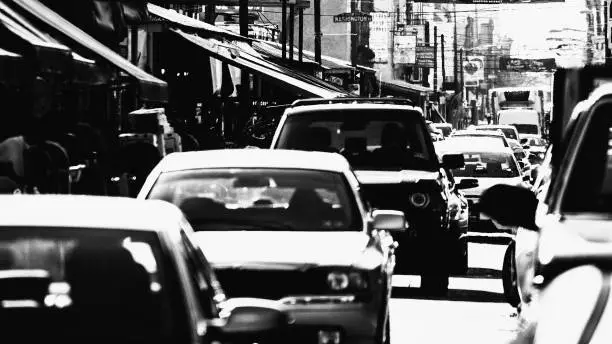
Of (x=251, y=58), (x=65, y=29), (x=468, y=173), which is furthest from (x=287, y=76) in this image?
(x=65, y=29)

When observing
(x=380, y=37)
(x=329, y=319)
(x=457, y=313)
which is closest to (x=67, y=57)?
(x=457, y=313)

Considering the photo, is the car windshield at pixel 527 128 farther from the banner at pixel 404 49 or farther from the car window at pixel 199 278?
the car window at pixel 199 278

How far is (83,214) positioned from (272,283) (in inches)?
148

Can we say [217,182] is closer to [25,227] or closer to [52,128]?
[25,227]

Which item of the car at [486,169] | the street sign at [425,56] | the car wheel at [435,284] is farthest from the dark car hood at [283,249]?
the street sign at [425,56]

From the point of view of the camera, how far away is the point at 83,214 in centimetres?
607

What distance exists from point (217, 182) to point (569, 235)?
6.04 metres

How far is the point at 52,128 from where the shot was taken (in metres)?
20.9

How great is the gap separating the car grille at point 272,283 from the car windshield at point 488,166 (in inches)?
743

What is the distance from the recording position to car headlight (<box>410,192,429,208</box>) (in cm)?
1673

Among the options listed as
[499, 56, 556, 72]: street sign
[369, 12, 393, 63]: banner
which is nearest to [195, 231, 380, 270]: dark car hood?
[369, 12, 393, 63]: banner

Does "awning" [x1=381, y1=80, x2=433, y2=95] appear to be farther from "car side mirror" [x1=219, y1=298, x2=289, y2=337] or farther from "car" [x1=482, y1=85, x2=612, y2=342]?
"car side mirror" [x1=219, y1=298, x2=289, y2=337]

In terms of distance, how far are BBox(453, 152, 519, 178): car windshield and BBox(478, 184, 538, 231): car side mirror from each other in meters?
21.7

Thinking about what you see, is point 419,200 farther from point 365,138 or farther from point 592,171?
point 592,171
